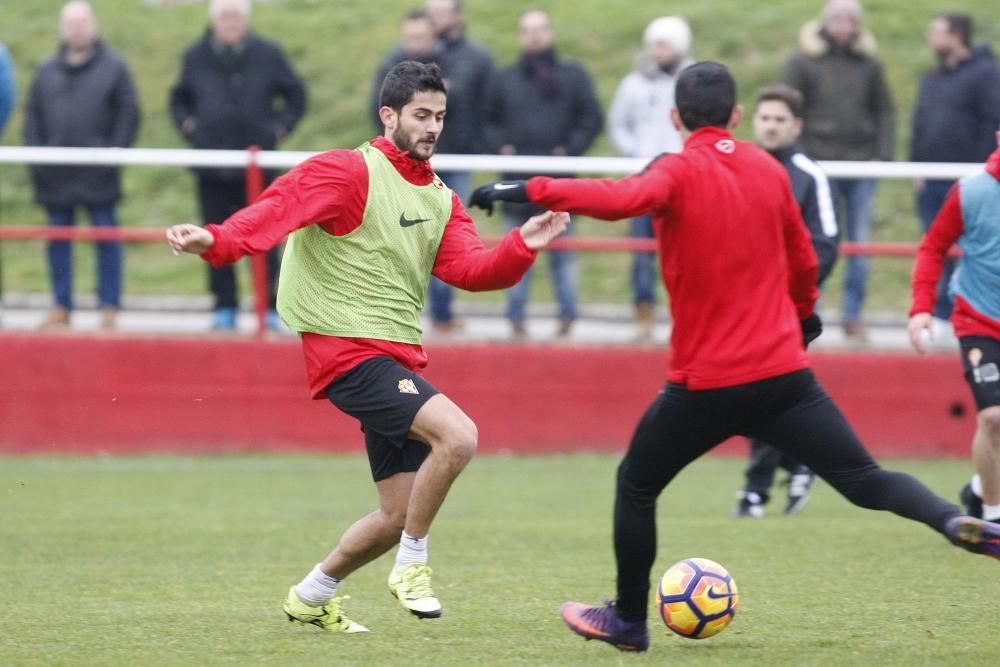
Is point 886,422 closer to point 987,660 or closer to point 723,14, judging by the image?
point 987,660

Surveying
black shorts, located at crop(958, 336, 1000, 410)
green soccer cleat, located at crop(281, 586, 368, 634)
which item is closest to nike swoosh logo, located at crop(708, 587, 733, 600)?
green soccer cleat, located at crop(281, 586, 368, 634)

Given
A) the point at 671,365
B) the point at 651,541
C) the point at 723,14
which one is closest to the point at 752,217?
the point at 671,365

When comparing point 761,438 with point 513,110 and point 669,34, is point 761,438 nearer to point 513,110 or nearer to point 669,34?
point 669,34

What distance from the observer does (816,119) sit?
13.1 m

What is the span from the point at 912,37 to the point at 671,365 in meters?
17.9

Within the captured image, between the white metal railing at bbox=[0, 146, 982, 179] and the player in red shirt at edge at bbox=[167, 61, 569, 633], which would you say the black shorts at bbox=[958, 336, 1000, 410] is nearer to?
the player in red shirt at edge at bbox=[167, 61, 569, 633]

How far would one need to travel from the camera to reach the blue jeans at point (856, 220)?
42.0 feet

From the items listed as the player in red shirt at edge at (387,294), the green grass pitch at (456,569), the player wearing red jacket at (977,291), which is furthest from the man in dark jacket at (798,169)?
the player in red shirt at edge at (387,294)

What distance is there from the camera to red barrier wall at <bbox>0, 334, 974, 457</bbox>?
12812 mm

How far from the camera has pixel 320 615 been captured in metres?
6.67

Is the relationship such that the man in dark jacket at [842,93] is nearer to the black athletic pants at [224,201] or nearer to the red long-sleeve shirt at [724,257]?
the black athletic pants at [224,201]

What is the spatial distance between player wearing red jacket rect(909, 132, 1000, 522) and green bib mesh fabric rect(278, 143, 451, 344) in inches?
100

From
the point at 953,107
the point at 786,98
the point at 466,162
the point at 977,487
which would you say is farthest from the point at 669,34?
the point at 977,487

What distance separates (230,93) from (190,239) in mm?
7445
